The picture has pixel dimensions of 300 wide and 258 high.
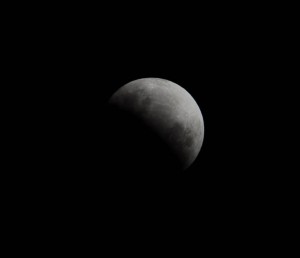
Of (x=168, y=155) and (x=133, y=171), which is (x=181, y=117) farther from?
(x=133, y=171)

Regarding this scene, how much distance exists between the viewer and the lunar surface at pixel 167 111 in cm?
427

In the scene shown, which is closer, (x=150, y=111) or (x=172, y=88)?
(x=150, y=111)

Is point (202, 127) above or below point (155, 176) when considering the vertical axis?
above

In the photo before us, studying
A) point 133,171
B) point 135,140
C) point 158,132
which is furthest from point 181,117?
point 133,171

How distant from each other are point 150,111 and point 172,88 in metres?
0.58

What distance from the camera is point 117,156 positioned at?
429cm

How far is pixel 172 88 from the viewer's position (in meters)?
4.60

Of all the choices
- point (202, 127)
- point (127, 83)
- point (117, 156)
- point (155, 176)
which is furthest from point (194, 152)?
point (127, 83)

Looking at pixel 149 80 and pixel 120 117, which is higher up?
pixel 149 80

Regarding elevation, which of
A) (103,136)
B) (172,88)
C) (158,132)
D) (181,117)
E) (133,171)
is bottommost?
(133,171)

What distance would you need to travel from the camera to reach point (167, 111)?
430 centimetres

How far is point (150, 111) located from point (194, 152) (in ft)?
3.25

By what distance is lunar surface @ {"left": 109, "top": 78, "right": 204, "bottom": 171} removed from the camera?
4.27 m

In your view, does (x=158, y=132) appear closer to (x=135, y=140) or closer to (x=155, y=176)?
(x=135, y=140)
